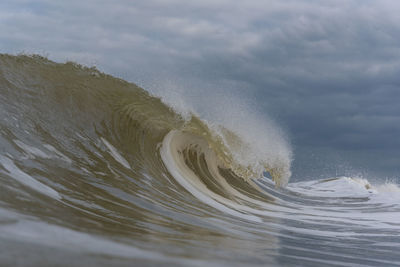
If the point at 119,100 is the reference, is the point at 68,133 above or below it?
below

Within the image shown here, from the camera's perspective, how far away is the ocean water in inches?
104

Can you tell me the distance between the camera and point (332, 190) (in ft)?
45.8

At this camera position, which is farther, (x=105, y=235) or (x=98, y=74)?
(x=98, y=74)

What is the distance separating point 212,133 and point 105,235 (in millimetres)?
6801

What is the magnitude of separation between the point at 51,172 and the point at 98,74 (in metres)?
4.87

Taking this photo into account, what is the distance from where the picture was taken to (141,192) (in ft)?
16.2

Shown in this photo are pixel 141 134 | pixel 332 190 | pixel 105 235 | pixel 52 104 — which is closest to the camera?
pixel 105 235

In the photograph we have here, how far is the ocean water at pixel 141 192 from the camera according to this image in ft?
8.63

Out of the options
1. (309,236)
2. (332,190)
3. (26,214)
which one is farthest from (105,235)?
(332,190)

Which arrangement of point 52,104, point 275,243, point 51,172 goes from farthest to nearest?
point 52,104, point 51,172, point 275,243

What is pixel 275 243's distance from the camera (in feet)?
13.1

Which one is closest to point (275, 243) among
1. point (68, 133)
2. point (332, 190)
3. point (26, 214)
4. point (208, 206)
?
point (208, 206)

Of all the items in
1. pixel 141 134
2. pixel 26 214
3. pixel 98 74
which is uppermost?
pixel 98 74

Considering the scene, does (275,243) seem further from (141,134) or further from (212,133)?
(212,133)
